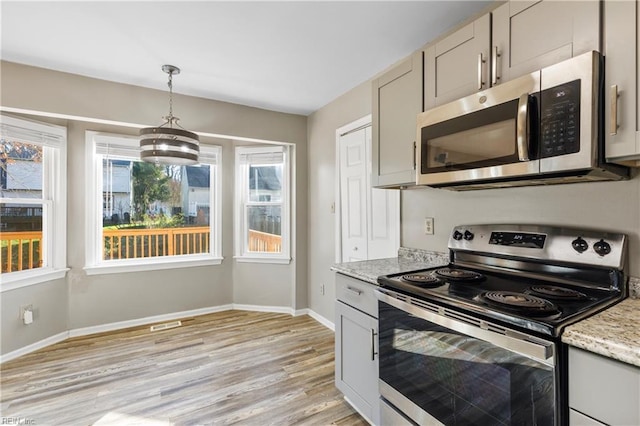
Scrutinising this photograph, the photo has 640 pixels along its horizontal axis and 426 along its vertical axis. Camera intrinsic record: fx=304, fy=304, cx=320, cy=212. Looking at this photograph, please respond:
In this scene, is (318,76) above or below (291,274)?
above

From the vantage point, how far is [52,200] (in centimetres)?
301

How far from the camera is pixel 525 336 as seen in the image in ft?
3.24

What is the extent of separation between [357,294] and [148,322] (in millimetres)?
2838

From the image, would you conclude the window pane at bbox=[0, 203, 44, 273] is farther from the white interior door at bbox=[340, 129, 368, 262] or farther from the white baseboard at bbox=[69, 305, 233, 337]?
the white interior door at bbox=[340, 129, 368, 262]

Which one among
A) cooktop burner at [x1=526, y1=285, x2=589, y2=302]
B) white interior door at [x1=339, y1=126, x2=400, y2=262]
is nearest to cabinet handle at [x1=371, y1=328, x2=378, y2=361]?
cooktop burner at [x1=526, y1=285, x2=589, y2=302]

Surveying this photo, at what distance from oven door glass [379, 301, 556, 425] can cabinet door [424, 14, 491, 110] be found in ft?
3.89

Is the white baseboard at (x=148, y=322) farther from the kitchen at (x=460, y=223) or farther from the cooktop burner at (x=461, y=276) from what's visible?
the cooktop burner at (x=461, y=276)

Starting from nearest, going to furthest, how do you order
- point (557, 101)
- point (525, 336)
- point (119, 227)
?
point (525, 336), point (557, 101), point (119, 227)

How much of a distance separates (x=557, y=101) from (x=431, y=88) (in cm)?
72

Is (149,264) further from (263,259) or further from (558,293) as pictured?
(558,293)

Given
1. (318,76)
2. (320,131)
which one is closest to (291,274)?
(320,131)

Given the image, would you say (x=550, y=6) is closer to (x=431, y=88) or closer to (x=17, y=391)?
(x=431, y=88)

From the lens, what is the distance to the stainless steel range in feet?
3.21

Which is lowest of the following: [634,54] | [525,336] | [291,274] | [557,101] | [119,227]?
[291,274]
